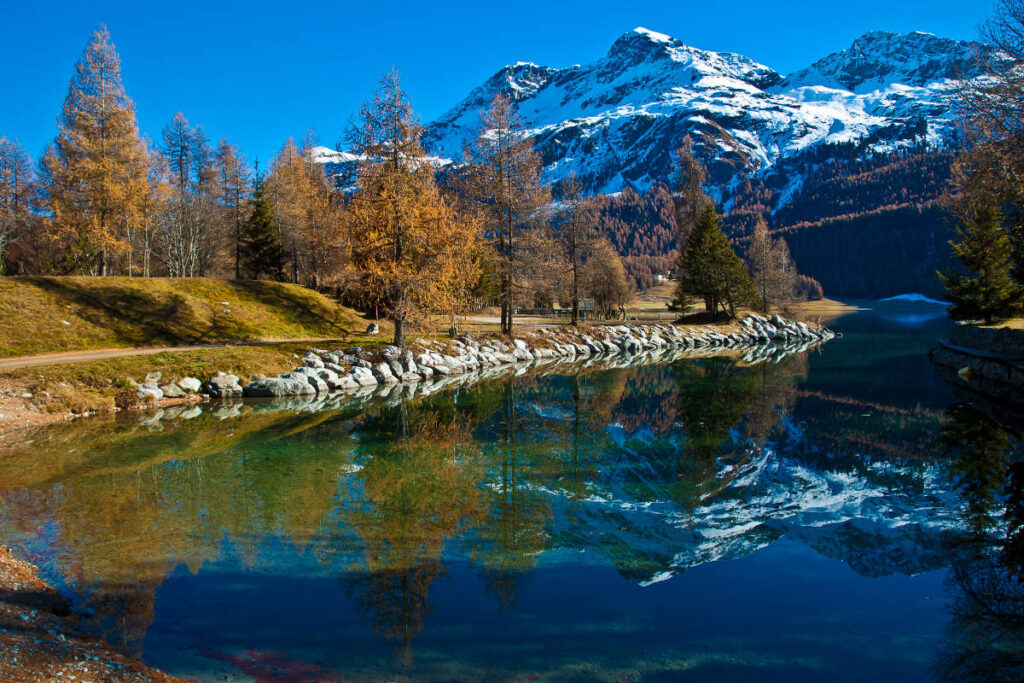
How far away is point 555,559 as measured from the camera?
870 centimetres

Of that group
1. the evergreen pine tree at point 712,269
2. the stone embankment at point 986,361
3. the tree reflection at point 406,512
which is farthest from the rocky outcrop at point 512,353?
the stone embankment at point 986,361

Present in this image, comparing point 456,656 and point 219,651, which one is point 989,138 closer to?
point 456,656

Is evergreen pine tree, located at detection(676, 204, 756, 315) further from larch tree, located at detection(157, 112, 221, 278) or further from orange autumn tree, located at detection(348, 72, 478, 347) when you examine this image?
larch tree, located at detection(157, 112, 221, 278)

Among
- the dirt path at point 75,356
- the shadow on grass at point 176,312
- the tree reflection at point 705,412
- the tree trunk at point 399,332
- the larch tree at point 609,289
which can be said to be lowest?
the tree reflection at point 705,412

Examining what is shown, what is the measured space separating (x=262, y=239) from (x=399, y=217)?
2770 cm

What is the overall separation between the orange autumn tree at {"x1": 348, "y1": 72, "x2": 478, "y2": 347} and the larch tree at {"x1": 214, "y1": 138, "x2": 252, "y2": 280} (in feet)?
97.0

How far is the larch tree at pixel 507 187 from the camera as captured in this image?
35719 mm

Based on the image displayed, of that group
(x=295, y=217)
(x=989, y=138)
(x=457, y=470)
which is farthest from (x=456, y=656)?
(x=295, y=217)

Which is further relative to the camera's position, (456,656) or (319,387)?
(319,387)

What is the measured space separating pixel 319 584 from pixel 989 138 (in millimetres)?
24745

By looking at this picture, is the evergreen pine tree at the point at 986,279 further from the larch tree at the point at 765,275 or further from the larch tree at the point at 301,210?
the larch tree at the point at 301,210

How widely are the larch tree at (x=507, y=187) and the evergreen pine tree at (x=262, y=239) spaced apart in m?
21.7

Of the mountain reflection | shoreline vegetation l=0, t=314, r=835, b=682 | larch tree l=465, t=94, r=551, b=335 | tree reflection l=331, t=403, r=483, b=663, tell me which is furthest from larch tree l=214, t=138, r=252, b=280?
tree reflection l=331, t=403, r=483, b=663

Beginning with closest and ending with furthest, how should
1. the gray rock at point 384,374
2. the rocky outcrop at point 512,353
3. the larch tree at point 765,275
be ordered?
the rocky outcrop at point 512,353, the gray rock at point 384,374, the larch tree at point 765,275
